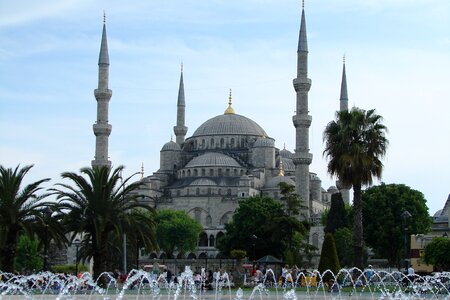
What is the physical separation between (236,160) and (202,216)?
9.92 m

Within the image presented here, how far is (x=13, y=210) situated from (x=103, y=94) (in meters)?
39.5

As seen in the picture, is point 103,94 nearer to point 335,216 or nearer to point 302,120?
point 302,120

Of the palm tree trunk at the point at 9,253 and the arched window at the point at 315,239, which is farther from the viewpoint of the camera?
the arched window at the point at 315,239

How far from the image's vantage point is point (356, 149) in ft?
94.4

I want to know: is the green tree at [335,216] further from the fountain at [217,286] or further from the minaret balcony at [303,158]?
the fountain at [217,286]

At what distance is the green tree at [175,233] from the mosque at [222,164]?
307 cm

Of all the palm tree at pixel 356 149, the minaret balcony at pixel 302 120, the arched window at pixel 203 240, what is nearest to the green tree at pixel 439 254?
the palm tree at pixel 356 149


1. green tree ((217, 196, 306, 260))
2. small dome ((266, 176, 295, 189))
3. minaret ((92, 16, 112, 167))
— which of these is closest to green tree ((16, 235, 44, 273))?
Answer: minaret ((92, 16, 112, 167))

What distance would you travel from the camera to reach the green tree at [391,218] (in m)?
53.3

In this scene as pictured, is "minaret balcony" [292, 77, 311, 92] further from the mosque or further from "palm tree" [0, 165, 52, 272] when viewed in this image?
"palm tree" [0, 165, 52, 272]

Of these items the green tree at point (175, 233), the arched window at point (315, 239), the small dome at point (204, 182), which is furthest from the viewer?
the small dome at point (204, 182)

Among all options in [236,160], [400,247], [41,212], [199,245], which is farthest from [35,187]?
[236,160]

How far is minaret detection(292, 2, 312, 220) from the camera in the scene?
2486 inches

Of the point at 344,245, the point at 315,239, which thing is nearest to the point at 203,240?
the point at 315,239
